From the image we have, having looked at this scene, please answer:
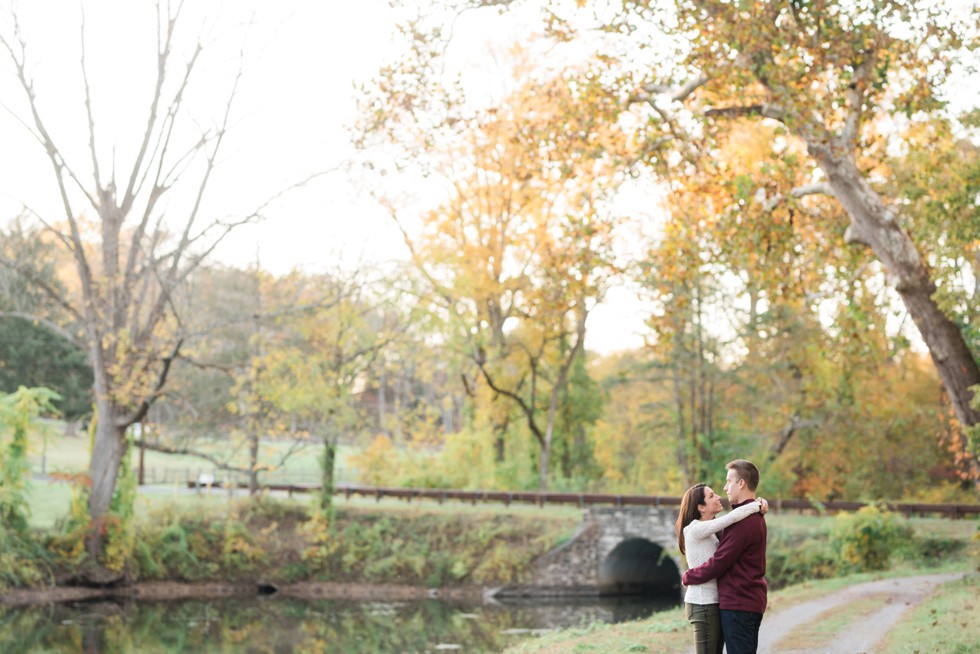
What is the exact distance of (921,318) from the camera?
15953 mm

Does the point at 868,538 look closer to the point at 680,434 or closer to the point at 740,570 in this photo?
the point at 680,434

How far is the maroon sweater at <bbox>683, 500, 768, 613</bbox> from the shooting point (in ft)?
23.0

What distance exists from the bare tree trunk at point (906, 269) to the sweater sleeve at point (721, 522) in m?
9.17

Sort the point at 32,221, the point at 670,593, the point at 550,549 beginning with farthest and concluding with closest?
the point at 32,221, the point at 670,593, the point at 550,549

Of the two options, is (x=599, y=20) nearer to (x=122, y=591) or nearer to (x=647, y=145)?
(x=647, y=145)

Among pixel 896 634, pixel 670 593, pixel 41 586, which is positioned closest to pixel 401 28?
pixel 896 634

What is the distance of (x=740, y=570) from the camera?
7109 mm

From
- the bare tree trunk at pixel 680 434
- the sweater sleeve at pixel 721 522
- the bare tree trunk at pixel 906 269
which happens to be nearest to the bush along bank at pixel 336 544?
the bare tree trunk at pixel 680 434

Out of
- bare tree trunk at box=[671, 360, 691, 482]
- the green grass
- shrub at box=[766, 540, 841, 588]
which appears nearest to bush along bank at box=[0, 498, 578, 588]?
bare tree trunk at box=[671, 360, 691, 482]

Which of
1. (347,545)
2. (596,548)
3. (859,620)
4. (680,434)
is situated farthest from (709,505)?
(680,434)

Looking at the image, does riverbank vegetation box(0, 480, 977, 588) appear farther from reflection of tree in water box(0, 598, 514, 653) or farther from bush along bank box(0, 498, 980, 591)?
reflection of tree in water box(0, 598, 514, 653)

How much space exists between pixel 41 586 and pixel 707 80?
67.8ft

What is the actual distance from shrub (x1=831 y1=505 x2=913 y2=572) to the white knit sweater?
62.8 feet

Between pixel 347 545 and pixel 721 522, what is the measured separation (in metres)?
26.8
